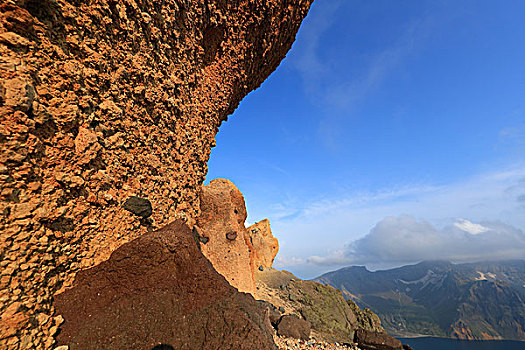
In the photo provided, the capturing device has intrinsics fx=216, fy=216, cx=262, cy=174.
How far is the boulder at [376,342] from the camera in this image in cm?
978

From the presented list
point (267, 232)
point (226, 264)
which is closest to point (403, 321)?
point (267, 232)

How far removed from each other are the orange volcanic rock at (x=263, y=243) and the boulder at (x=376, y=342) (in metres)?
20.1

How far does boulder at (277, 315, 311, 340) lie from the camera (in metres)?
8.83

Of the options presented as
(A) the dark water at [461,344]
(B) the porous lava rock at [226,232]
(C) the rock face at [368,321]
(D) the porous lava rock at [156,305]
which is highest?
(B) the porous lava rock at [226,232]

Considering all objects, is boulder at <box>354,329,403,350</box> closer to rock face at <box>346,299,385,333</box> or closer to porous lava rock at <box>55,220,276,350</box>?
porous lava rock at <box>55,220,276,350</box>

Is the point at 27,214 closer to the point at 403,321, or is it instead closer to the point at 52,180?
the point at 52,180

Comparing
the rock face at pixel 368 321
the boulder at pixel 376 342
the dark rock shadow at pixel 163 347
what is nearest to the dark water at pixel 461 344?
the rock face at pixel 368 321

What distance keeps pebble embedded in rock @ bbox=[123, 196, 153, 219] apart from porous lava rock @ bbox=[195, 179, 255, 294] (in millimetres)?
3493

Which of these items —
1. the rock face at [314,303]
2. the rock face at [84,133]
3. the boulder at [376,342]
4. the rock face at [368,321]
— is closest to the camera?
the rock face at [84,133]

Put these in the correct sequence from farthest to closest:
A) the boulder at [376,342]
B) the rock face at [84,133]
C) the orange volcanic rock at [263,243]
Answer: the orange volcanic rock at [263,243] < the boulder at [376,342] < the rock face at [84,133]

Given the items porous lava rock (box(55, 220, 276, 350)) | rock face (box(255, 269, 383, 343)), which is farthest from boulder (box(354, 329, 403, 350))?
rock face (box(255, 269, 383, 343))

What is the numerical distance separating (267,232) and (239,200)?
24.8 m

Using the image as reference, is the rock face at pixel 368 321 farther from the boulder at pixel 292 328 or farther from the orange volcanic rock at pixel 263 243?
the boulder at pixel 292 328

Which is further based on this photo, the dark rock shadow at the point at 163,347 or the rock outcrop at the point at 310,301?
the rock outcrop at the point at 310,301
